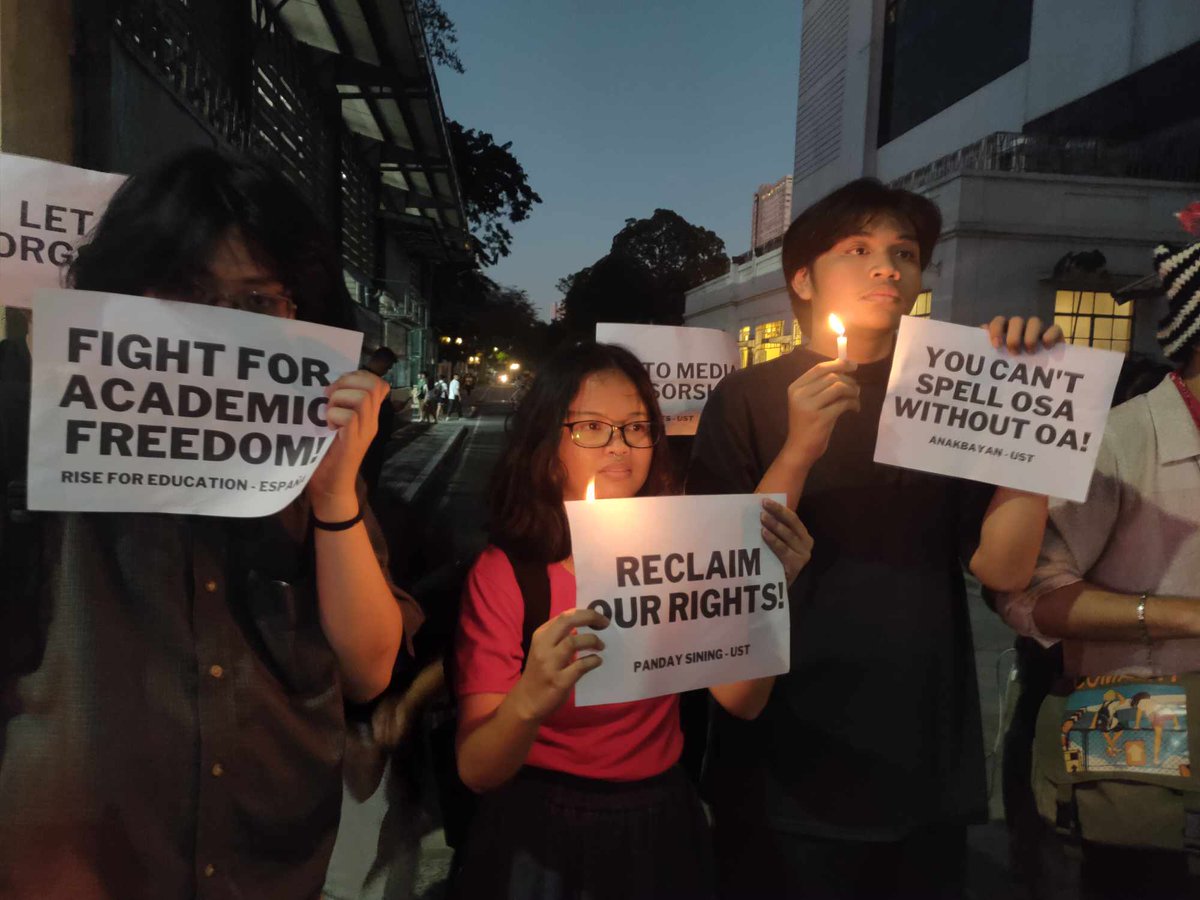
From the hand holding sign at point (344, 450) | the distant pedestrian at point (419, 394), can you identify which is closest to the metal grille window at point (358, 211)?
the distant pedestrian at point (419, 394)

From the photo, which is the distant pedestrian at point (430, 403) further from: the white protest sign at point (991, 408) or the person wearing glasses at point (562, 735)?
the white protest sign at point (991, 408)

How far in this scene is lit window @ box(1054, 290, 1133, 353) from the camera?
55.6ft

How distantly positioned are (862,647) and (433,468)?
46.2 feet

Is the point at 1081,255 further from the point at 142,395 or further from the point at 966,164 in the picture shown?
the point at 142,395

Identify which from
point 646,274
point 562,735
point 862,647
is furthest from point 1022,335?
point 646,274

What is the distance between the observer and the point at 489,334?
163 ft

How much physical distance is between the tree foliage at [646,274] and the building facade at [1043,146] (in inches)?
279

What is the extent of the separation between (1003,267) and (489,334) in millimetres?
36483

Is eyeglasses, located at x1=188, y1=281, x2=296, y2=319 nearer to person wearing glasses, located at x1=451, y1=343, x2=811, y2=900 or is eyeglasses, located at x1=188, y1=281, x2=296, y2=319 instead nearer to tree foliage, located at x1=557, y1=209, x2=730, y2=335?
person wearing glasses, located at x1=451, y1=343, x2=811, y2=900

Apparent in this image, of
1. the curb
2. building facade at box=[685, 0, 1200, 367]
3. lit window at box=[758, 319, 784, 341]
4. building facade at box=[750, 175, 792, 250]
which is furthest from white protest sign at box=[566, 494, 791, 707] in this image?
building facade at box=[750, 175, 792, 250]

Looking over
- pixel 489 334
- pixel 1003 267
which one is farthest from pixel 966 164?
pixel 489 334

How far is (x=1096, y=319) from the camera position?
56.2 feet

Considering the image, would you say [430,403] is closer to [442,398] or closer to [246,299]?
[442,398]

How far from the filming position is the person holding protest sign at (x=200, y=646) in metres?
1.25
